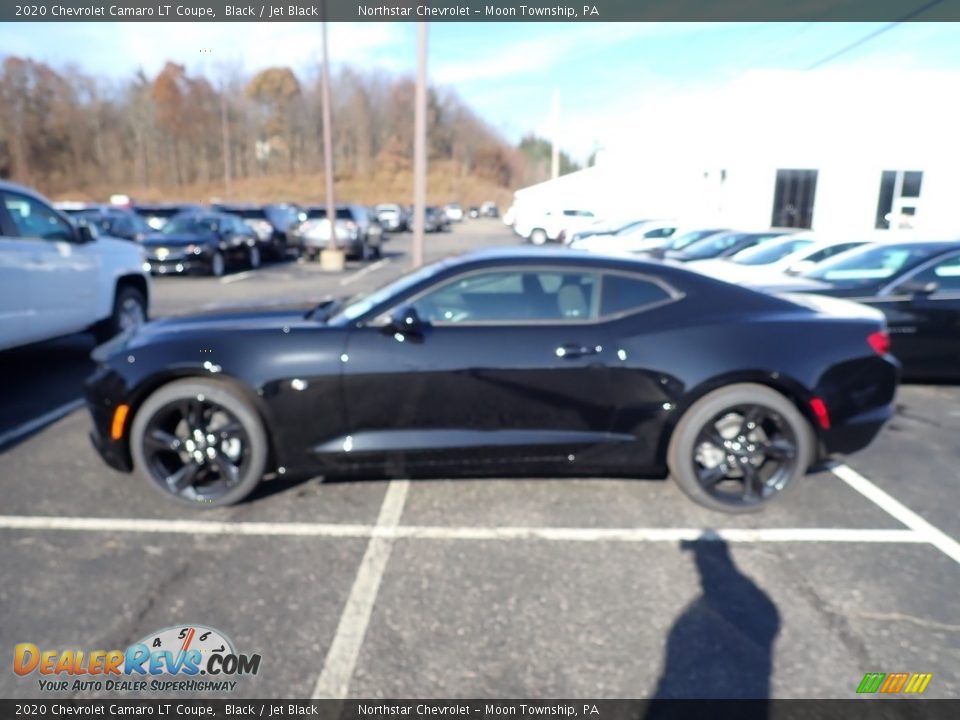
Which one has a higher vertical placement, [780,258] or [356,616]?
[780,258]

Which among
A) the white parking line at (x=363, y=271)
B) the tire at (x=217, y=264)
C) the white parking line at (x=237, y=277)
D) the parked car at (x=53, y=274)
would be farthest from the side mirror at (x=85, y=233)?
the tire at (x=217, y=264)

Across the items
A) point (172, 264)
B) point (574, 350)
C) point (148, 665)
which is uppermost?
point (574, 350)

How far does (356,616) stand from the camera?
2.68m

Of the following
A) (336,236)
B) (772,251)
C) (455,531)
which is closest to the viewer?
(455,531)

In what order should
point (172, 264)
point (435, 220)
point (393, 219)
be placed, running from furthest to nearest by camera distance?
point (435, 220) → point (393, 219) → point (172, 264)

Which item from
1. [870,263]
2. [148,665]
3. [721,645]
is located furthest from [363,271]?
[721,645]

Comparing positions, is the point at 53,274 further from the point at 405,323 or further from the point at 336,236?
the point at 336,236

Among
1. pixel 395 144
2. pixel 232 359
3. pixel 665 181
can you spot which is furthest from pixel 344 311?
pixel 395 144

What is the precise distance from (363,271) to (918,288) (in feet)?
44.8

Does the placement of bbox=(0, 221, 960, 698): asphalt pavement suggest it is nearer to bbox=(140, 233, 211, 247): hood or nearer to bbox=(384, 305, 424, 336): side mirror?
bbox=(384, 305, 424, 336): side mirror

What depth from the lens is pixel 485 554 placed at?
3.16m

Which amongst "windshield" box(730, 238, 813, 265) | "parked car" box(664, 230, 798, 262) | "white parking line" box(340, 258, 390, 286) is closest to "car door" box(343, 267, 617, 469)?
"windshield" box(730, 238, 813, 265)

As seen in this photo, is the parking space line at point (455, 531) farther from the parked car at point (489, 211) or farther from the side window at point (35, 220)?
the parked car at point (489, 211)

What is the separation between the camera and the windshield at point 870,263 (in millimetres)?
6180
